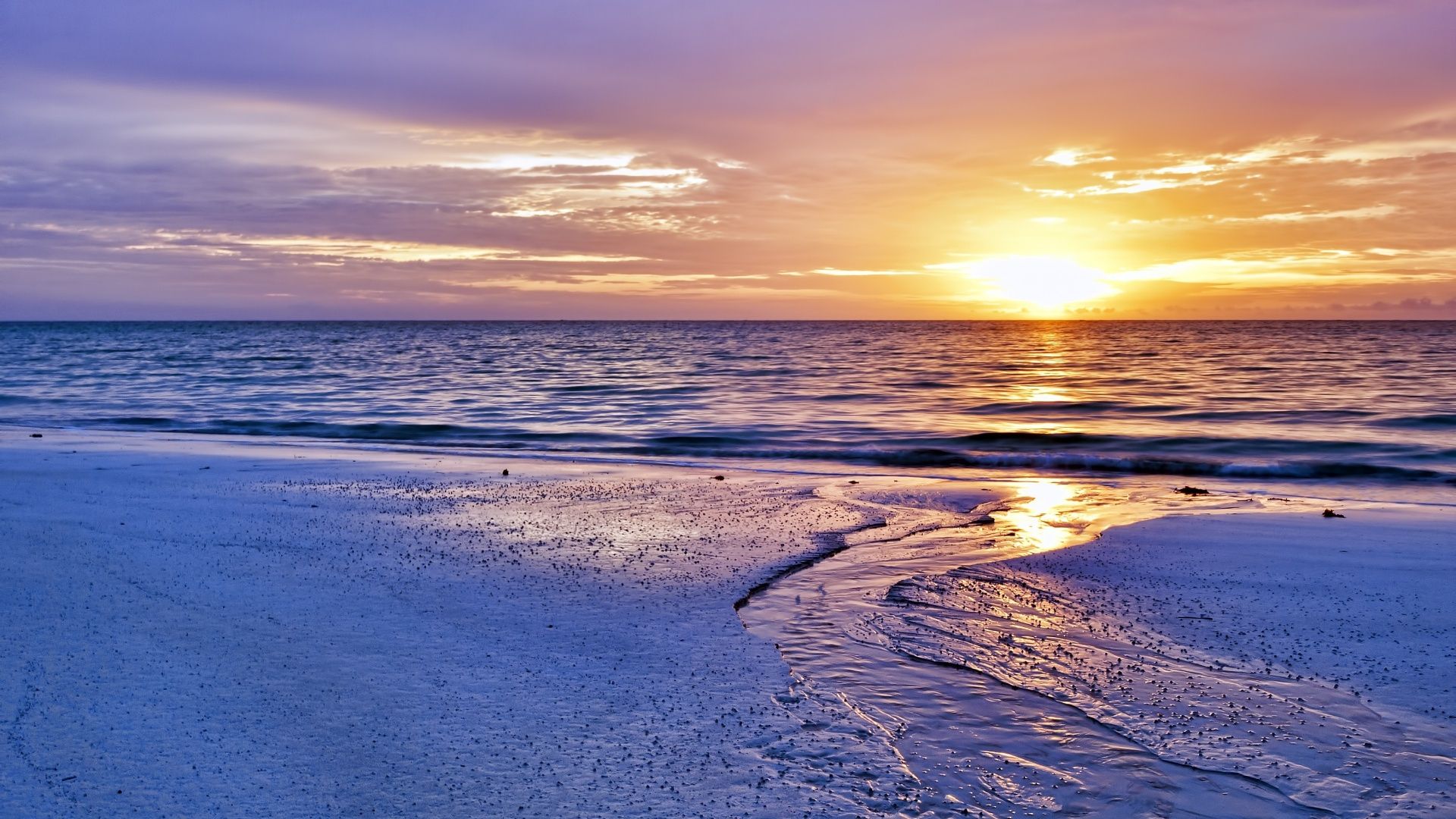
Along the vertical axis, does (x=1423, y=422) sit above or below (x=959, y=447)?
above

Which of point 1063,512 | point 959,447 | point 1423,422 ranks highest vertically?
point 1423,422

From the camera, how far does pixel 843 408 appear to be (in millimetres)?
25062

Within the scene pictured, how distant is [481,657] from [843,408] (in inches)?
807

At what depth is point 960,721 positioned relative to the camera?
14.4 ft

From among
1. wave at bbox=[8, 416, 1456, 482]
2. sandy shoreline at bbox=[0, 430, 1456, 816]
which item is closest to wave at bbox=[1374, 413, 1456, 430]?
wave at bbox=[8, 416, 1456, 482]

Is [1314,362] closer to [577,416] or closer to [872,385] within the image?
[872,385]

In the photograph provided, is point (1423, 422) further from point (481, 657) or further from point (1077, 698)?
point (481, 657)

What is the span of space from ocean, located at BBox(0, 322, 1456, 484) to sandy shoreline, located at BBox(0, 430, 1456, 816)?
800 centimetres

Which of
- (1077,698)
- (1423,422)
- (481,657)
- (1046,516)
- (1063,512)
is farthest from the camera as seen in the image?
(1423,422)

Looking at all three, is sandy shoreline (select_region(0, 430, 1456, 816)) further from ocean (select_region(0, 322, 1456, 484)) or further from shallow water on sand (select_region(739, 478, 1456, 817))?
ocean (select_region(0, 322, 1456, 484))

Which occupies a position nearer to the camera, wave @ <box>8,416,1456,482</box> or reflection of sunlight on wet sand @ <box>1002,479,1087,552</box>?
reflection of sunlight on wet sand @ <box>1002,479,1087,552</box>

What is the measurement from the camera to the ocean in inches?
683

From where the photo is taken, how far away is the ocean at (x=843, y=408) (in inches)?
683

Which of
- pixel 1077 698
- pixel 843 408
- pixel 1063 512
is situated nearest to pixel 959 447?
pixel 843 408
